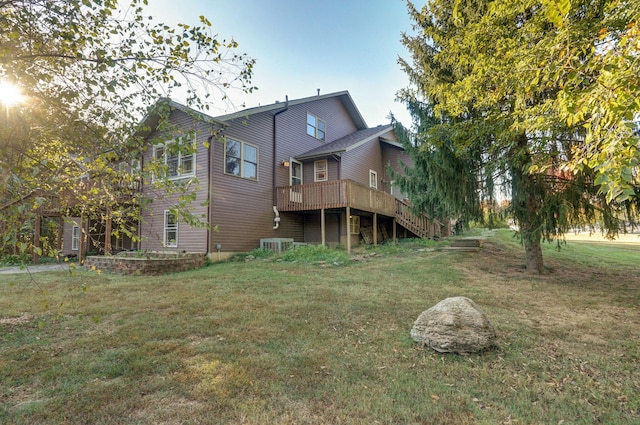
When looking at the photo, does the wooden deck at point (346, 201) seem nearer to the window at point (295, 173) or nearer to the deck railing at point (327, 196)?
the deck railing at point (327, 196)

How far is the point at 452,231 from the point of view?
1938 centimetres

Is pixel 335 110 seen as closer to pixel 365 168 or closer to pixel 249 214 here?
pixel 365 168

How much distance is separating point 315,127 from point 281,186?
432 cm

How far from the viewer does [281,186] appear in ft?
45.7

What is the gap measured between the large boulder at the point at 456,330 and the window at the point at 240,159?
9.78m

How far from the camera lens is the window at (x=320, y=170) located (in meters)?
15.1

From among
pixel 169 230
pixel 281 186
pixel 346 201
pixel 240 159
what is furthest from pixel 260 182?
pixel 169 230

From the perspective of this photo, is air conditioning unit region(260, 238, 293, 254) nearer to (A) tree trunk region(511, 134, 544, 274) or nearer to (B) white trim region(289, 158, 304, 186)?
(B) white trim region(289, 158, 304, 186)

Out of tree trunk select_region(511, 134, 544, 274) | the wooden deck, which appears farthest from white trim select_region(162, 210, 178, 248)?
tree trunk select_region(511, 134, 544, 274)

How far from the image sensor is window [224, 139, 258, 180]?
1208 cm

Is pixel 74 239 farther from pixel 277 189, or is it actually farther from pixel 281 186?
pixel 281 186

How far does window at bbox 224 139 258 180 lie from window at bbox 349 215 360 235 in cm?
518

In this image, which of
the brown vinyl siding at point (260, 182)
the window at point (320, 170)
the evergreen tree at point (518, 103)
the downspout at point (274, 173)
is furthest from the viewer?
the window at point (320, 170)

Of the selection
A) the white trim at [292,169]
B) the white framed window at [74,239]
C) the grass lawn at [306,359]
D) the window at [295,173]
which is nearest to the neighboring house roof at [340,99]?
the white trim at [292,169]
